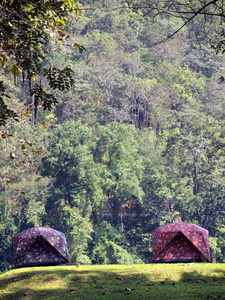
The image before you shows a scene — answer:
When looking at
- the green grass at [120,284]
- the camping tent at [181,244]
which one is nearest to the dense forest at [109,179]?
the camping tent at [181,244]

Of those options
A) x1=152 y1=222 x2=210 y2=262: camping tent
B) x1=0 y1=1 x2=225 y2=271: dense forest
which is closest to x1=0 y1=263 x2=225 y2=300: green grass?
x1=152 y1=222 x2=210 y2=262: camping tent

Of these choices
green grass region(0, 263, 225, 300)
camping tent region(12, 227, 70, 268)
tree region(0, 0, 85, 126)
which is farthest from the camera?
camping tent region(12, 227, 70, 268)

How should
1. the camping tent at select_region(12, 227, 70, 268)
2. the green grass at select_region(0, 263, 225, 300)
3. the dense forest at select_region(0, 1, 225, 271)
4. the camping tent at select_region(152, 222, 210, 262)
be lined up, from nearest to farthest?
the green grass at select_region(0, 263, 225, 300) → the camping tent at select_region(152, 222, 210, 262) → the camping tent at select_region(12, 227, 70, 268) → the dense forest at select_region(0, 1, 225, 271)

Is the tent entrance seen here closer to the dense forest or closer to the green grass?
the green grass

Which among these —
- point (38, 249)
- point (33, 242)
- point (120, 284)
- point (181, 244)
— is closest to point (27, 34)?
point (120, 284)

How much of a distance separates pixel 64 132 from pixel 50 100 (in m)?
21.6

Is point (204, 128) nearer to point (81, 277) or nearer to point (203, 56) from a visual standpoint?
point (203, 56)

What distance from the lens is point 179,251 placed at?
42.3 ft

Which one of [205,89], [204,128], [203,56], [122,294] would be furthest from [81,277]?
[203,56]

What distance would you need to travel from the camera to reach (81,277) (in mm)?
8273

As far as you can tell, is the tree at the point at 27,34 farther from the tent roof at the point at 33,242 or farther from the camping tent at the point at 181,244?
the camping tent at the point at 181,244

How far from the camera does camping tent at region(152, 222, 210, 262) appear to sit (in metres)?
12.6

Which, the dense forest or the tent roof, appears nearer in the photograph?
the tent roof

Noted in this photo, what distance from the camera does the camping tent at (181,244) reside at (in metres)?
12.6
